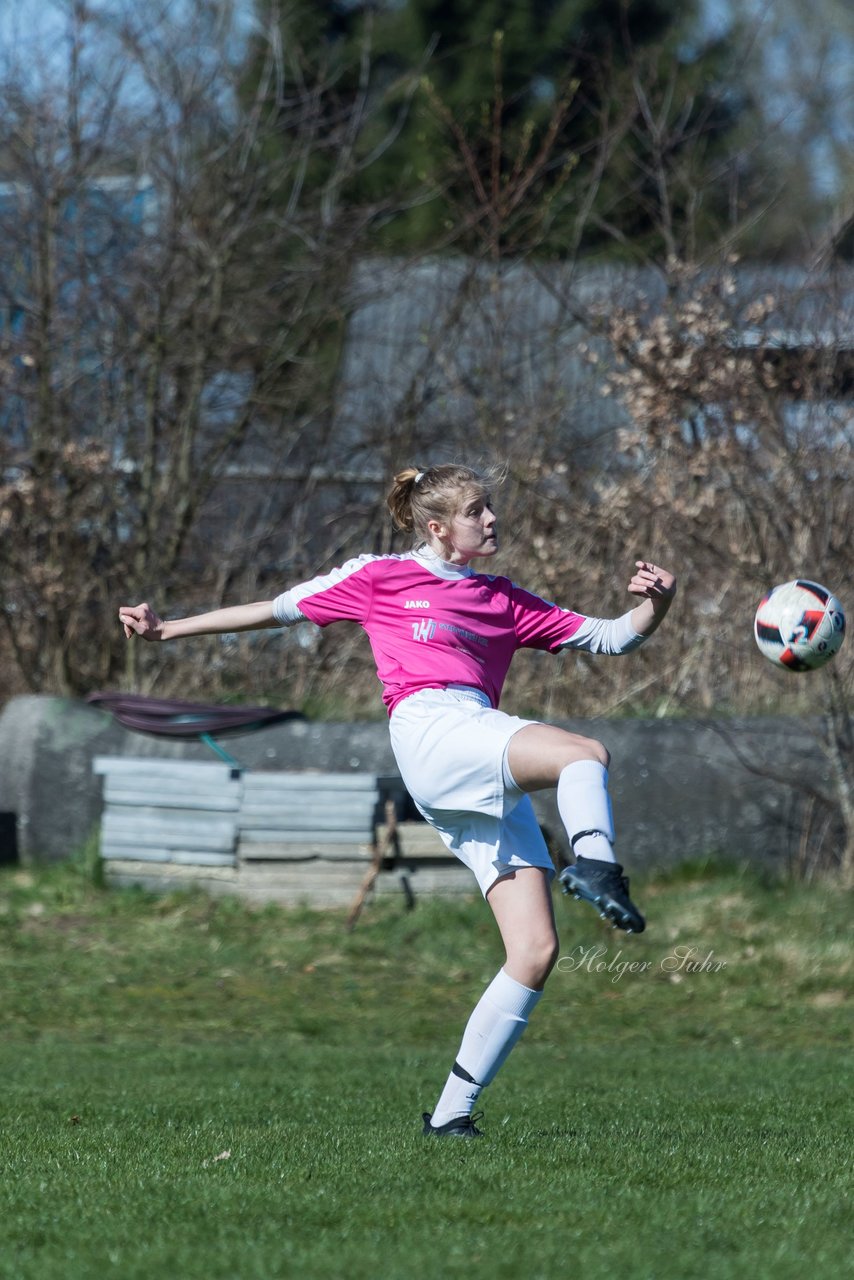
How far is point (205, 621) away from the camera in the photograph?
18.1 feet

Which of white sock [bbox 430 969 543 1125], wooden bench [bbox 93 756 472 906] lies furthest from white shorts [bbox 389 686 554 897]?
wooden bench [bbox 93 756 472 906]

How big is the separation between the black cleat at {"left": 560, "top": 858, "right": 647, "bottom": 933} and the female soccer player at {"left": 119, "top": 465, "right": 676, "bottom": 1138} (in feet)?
0.20

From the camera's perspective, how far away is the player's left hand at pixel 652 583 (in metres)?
5.43

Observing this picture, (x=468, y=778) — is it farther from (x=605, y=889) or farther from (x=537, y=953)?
(x=605, y=889)

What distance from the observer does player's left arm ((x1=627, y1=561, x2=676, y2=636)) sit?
543 cm

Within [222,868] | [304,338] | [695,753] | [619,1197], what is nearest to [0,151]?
[304,338]

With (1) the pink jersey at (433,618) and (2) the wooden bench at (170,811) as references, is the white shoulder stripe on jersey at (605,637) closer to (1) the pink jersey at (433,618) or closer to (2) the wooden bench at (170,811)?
(1) the pink jersey at (433,618)

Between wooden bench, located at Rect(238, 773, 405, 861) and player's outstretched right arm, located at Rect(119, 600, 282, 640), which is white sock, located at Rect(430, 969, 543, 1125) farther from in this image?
wooden bench, located at Rect(238, 773, 405, 861)

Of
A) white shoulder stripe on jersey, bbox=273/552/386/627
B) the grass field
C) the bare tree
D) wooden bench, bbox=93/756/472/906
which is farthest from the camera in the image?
the bare tree

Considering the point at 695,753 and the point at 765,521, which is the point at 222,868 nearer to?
the point at 695,753

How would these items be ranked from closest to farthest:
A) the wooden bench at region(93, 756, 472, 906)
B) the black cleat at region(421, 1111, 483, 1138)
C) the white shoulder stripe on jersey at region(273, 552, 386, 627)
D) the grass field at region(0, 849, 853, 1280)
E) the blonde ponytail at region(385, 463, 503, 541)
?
the grass field at region(0, 849, 853, 1280) → the black cleat at region(421, 1111, 483, 1138) → the blonde ponytail at region(385, 463, 503, 541) → the white shoulder stripe on jersey at region(273, 552, 386, 627) → the wooden bench at region(93, 756, 472, 906)

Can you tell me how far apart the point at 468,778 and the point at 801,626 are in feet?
6.34

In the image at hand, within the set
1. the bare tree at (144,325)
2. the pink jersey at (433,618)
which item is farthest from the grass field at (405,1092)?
the bare tree at (144,325)

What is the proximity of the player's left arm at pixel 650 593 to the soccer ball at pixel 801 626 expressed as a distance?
1.02 meters
